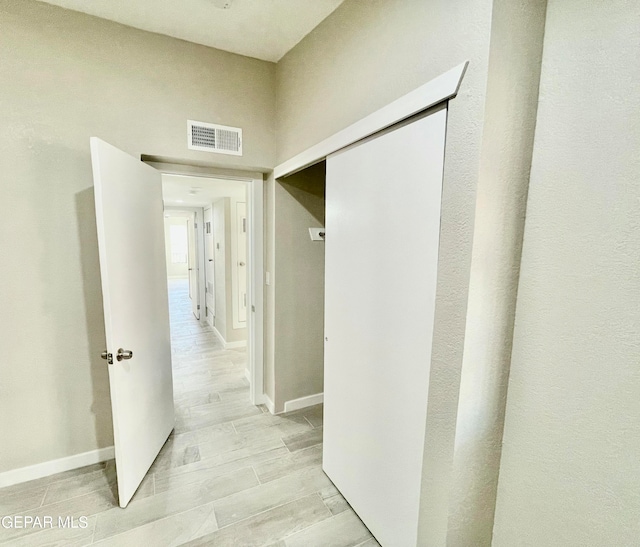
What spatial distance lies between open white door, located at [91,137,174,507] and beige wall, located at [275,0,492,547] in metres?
1.23

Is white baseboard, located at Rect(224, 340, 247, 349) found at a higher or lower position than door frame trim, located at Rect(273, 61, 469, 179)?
lower

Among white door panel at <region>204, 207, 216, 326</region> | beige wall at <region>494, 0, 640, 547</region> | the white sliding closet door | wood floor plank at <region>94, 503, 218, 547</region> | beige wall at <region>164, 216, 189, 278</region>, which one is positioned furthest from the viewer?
beige wall at <region>164, 216, 189, 278</region>

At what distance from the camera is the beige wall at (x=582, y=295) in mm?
786

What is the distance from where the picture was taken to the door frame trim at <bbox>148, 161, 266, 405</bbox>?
232 cm

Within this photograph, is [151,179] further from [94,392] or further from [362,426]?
[362,426]

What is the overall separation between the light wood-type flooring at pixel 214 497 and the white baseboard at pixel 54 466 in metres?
0.04

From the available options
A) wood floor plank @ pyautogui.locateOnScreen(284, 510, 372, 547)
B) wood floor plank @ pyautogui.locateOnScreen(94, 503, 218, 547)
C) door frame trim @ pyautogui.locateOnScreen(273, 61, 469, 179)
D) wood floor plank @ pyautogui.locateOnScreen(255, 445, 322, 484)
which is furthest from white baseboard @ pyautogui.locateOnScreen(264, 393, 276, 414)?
door frame trim @ pyautogui.locateOnScreen(273, 61, 469, 179)

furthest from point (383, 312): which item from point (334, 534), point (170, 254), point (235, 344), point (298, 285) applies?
point (170, 254)

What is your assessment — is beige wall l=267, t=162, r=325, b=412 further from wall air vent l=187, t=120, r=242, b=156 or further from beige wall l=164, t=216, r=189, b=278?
beige wall l=164, t=216, r=189, b=278

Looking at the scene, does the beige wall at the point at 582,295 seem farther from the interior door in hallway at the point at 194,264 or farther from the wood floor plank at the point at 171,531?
the interior door in hallway at the point at 194,264

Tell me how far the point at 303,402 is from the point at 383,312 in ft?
5.71

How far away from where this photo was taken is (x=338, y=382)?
68.2 inches

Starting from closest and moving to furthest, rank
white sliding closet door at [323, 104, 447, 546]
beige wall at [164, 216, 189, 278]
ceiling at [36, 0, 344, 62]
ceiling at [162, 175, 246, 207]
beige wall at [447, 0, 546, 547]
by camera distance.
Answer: beige wall at [447, 0, 546, 547]
white sliding closet door at [323, 104, 447, 546]
ceiling at [36, 0, 344, 62]
ceiling at [162, 175, 246, 207]
beige wall at [164, 216, 189, 278]

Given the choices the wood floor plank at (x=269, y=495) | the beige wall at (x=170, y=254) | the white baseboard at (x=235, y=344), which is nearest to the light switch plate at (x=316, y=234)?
the wood floor plank at (x=269, y=495)
